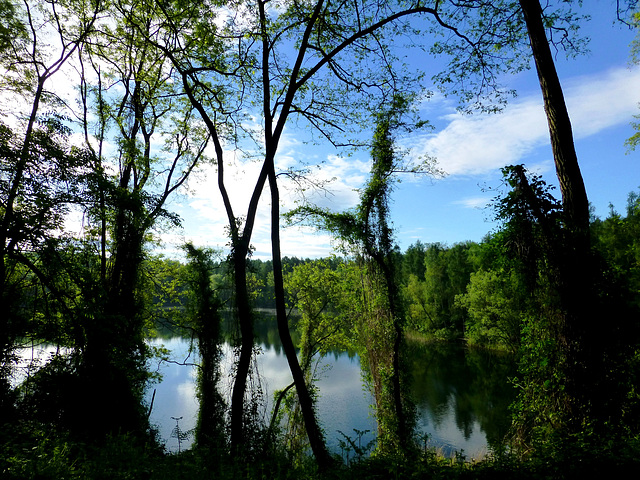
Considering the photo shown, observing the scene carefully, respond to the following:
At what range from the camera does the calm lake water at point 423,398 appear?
14.2 meters

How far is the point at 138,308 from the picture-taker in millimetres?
9312

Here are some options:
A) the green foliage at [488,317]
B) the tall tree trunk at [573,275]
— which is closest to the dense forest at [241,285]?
the tall tree trunk at [573,275]

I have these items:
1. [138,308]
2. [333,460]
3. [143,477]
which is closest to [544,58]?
[333,460]

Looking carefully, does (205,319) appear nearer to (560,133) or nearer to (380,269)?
(380,269)

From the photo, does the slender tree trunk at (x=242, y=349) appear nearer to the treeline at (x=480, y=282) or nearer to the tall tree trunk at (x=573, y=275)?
the treeline at (x=480, y=282)

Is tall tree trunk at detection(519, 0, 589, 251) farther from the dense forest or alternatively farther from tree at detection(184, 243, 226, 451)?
tree at detection(184, 243, 226, 451)

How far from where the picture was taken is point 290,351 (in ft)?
18.9

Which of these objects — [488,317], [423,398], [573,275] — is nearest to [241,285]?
[573,275]

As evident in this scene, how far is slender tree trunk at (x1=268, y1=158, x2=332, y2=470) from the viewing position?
555cm

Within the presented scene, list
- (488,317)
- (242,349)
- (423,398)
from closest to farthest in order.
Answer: (242,349), (423,398), (488,317)

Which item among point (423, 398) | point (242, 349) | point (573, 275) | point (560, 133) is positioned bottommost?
point (423, 398)

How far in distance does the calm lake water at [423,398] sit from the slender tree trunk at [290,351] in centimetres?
482

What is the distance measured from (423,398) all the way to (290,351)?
56.0 feet

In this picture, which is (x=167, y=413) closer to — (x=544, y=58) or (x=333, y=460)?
(x=333, y=460)
